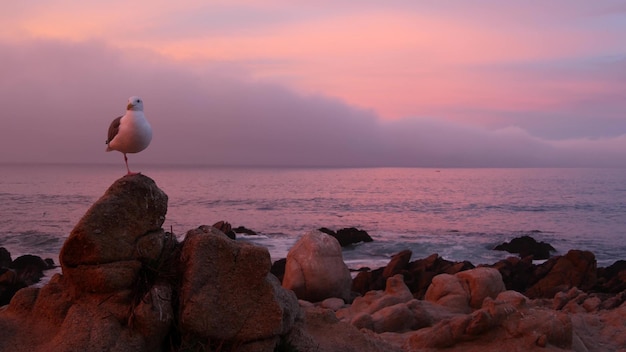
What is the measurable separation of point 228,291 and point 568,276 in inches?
818

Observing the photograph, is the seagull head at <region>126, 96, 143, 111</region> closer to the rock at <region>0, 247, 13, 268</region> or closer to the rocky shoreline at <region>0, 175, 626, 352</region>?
the rocky shoreline at <region>0, 175, 626, 352</region>

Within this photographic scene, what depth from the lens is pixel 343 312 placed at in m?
17.8

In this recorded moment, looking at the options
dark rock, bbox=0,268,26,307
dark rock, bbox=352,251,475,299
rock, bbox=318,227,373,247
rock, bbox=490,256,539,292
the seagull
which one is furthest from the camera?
rock, bbox=318,227,373,247

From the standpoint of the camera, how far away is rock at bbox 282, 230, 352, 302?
2075cm

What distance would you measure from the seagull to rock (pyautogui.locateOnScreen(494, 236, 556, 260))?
29.9m

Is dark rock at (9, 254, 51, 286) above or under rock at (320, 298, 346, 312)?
under

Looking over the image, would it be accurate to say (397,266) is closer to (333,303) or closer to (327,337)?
(333,303)

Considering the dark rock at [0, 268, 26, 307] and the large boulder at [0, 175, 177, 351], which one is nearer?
the large boulder at [0, 175, 177, 351]

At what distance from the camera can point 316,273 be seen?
20.8 m

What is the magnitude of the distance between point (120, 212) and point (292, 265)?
13535 mm

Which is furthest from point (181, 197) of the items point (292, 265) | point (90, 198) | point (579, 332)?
point (579, 332)

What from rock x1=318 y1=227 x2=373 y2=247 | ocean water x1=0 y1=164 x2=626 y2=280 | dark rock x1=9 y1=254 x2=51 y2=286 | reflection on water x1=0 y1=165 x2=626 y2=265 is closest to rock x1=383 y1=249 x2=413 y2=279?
ocean water x1=0 y1=164 x2=626 y2=280

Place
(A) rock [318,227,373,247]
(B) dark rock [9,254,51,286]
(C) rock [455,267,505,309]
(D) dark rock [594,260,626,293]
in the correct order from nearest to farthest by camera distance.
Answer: (C) rock [455,267,505,309] → (D) dark rock [594,260,626,293] → (B) dark rock [9,254,51,286] → (A) rock [318,227,373,247]

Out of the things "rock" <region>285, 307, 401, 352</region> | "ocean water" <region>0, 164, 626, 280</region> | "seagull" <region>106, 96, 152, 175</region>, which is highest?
"seagull" <region>106, 96, 152, 175</region>
